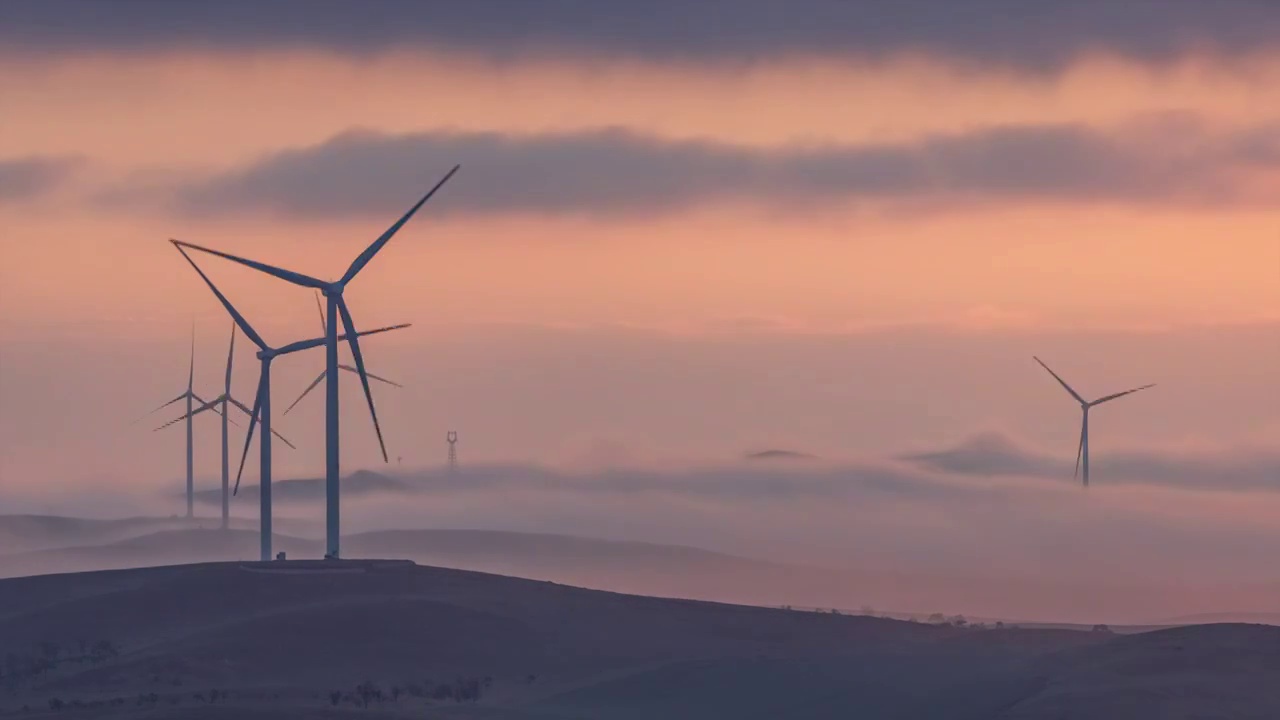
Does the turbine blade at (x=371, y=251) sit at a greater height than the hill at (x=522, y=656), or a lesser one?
greater

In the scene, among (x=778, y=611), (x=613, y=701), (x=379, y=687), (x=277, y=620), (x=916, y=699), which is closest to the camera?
(x=916, y=699)

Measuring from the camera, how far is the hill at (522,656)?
243ft

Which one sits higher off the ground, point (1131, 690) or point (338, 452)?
point (338, 452)

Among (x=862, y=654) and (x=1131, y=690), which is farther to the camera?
(x=862, y=654)

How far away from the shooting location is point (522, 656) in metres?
96.7

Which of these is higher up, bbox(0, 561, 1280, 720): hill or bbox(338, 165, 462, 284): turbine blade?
bbox(338, 165, 462, 284): turbine blade

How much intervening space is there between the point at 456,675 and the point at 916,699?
23.6m

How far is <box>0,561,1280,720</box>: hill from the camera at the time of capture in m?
73.9

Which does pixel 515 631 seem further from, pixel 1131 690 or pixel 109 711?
pixel 1131 690

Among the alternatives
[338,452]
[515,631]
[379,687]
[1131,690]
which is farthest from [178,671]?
[1131,690]

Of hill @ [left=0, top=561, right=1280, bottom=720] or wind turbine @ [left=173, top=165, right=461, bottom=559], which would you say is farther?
wind turbine @ [left=173, top=165, right=461, bottom=559]

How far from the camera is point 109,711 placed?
73812 mm

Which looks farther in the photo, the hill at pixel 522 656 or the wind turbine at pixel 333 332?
the wind turbine at pixel 333 332

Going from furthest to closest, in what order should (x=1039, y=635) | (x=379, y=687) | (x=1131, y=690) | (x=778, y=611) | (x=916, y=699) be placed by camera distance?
(x=778, y=611) → (x=1039, y=635) → (x=379, y=687) → (x=916, y=699) → (x=1131, y=690)
